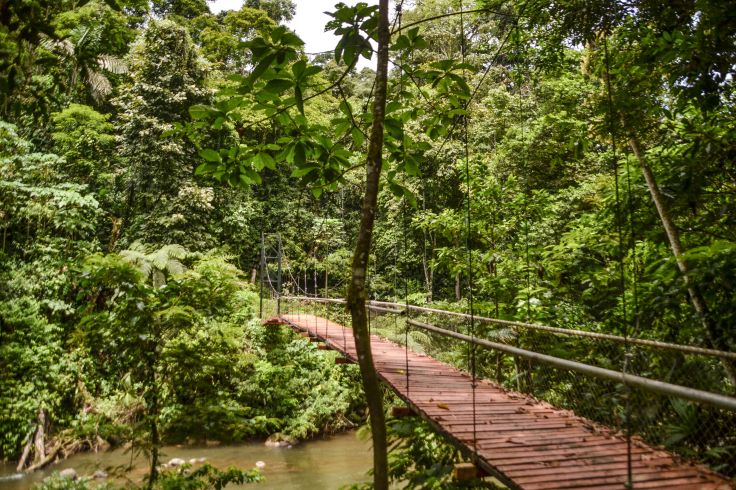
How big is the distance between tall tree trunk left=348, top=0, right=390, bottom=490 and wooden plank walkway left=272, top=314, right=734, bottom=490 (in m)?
0.61

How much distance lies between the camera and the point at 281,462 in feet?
23.9

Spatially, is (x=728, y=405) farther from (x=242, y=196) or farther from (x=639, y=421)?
(x=242, y=196)

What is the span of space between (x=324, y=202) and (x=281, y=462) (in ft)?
32.9

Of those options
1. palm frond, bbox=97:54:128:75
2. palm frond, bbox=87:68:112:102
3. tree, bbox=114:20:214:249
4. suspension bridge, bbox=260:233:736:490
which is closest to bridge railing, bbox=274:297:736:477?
suspension bridge, bbox=260:233:736:490

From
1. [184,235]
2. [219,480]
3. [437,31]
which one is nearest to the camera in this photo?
[219,480]

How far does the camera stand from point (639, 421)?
108 inches

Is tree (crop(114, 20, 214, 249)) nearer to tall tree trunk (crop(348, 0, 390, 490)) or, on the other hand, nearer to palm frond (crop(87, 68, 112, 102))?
palm frond (crop(87, 68, 112, 102))

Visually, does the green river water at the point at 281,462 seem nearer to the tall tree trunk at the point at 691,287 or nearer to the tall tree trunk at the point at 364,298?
the tall tree trunk at the point at 691,287

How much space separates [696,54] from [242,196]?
12251 mm

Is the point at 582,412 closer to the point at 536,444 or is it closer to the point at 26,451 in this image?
the point at 536,444

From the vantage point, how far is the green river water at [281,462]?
6469 millimetres

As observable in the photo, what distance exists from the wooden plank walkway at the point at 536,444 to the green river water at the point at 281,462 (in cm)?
395

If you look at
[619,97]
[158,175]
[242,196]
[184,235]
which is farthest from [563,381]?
[242,196]

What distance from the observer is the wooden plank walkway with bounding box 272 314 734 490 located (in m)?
1.72
